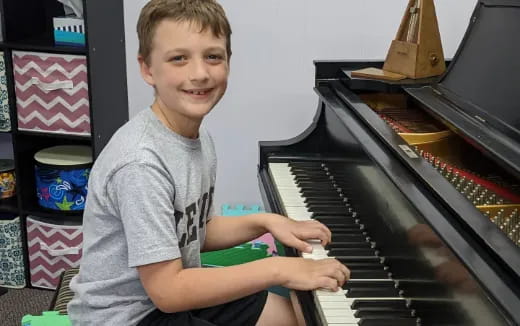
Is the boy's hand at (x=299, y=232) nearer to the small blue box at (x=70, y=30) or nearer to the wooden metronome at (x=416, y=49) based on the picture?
the wooden metronome at (x=416, y=49)

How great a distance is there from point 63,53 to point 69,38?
0.24 ft

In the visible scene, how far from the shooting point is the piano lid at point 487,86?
1432mm

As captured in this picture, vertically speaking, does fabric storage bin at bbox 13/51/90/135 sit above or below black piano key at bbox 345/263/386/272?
above

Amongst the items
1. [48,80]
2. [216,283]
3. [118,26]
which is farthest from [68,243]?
[216,283]

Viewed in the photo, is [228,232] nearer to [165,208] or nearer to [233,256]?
[165,208]

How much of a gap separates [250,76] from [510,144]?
1560 millimetres

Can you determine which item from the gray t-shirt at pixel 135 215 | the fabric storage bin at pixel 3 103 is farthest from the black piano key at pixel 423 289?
the fabric storage bin at pixel 3 103

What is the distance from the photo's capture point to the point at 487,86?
1640 mm

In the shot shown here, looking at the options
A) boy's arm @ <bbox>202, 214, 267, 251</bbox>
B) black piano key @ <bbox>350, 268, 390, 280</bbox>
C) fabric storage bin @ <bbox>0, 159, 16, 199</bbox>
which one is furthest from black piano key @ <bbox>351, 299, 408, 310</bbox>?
fabric storage bin @ <bbox>0, 159, 16, 199</bbox>

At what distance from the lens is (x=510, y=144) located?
1.36 metres

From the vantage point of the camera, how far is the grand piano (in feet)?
3.43

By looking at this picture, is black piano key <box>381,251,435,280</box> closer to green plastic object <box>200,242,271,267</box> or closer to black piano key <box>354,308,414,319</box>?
black piano key <box>354,308,414,319</box>

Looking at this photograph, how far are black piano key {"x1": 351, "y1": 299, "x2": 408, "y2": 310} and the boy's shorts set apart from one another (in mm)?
346

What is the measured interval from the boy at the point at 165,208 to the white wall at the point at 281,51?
1.35 metres
